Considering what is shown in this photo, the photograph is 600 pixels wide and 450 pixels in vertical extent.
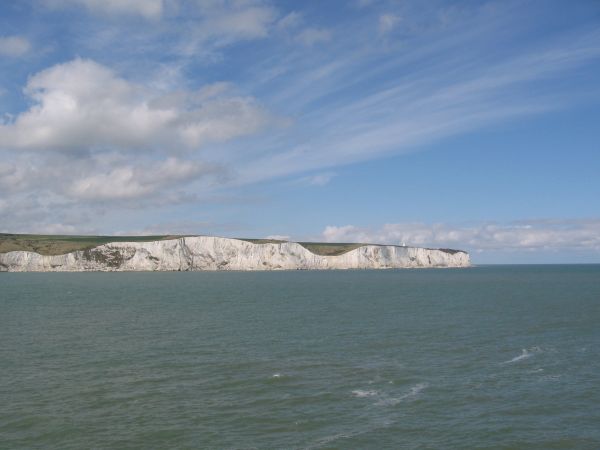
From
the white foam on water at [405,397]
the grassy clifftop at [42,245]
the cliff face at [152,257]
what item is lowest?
the white foam on water at [405,397]

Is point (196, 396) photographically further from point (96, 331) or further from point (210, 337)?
point (96, 331)

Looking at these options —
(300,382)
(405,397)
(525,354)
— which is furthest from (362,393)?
(525,354)

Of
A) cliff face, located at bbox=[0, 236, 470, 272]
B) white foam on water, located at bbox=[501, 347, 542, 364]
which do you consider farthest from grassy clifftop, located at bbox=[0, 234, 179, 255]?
white foam on water, located at bbox=[501, 347, 542, 364]

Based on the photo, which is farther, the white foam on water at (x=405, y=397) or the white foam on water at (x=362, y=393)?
the white foam on water at (x=362, y=393)

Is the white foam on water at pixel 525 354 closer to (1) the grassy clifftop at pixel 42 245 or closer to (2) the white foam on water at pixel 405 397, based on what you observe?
(2) the white foam on water at pixel 405 397

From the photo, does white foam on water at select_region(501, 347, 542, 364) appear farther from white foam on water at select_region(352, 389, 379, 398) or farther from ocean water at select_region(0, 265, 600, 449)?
white foam on water at select_region(352, 389, 379, 398)

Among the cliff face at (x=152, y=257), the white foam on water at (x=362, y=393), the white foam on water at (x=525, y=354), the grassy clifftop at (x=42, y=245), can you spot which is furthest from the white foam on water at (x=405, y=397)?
the grassy clifftop at (x=42, y=245)

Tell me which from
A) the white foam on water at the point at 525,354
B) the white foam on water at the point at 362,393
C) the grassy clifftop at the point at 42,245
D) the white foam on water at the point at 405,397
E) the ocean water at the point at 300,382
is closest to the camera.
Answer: the ocean water at the point at 300,382
